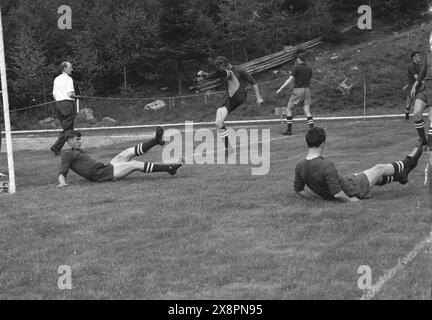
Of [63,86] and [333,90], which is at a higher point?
[63,86]

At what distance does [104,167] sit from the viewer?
35.8ft

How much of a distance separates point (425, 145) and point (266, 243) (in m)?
6.42

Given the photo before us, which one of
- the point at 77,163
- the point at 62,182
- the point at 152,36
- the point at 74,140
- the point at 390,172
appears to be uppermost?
the point at 152,36

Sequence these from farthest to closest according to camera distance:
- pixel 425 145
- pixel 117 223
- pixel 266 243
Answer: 1. pixel 425 145
2. pixel 117 223
3. pixel 266 243

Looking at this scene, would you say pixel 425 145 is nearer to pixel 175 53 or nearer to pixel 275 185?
pixel 275 185

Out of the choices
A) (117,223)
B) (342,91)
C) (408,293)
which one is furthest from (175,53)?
(408,293)

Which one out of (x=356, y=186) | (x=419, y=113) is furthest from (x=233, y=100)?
(x=356, y=186)

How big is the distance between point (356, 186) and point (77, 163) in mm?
4880

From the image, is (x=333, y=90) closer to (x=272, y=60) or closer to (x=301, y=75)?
(x=272, y=60)

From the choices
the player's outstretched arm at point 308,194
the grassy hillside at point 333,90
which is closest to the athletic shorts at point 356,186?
the player's outstretched arm at point 308,194

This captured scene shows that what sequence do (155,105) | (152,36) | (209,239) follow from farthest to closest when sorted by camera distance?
(152,36) < (155,105) < (209,239)

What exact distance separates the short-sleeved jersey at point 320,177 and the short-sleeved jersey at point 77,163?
405cm

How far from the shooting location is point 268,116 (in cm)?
2698

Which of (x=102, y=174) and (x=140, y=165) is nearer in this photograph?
(x=140, y=165)
